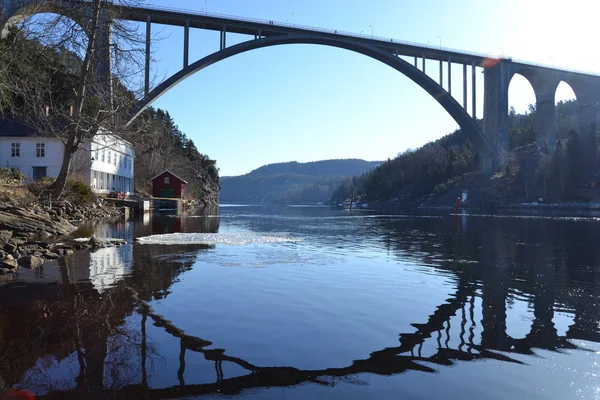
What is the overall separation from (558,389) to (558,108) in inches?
6680

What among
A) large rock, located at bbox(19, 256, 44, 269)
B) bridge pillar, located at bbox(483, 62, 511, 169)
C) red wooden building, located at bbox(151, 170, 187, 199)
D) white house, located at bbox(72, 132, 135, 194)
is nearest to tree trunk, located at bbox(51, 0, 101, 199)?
large rock, located at bbox(19, 256, 44, 269)

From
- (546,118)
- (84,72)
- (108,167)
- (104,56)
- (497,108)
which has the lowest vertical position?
(108,167)

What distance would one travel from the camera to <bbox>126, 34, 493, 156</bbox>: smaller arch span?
→ 150 feet

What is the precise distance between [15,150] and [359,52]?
38201 mm

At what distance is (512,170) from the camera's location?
84.0 metres

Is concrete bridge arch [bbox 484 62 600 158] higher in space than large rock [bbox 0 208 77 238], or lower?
higher

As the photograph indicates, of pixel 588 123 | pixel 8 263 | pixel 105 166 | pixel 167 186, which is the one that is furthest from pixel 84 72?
pixel 588 123

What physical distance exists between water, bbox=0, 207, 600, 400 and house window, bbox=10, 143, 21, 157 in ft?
108

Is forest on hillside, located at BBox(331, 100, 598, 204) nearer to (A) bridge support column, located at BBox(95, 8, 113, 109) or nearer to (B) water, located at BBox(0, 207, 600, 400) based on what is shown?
(A) bridge support column, located at BBox(95, 8, 113, 109)

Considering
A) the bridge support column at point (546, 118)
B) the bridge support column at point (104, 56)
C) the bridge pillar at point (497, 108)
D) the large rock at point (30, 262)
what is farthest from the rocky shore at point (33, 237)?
the bridge support column at point (546, 118)

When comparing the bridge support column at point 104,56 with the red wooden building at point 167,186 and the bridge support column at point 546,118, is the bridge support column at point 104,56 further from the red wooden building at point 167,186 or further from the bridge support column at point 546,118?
the bridge support column at point 546,118

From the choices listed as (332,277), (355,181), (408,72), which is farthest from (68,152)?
(355,181)

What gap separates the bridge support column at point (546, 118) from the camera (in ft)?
235

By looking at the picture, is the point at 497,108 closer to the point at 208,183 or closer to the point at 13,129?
the point at 208,183
